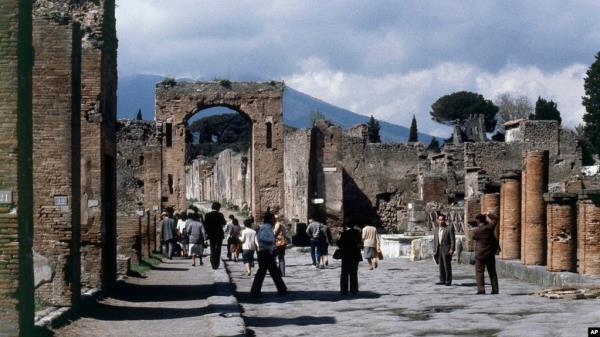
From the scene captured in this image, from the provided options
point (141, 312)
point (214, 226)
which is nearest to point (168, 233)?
point (214, 226)

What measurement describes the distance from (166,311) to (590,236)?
6.87m

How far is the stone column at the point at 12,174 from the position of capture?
33.1 feet

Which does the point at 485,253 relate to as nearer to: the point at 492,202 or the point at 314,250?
the point at 492,202

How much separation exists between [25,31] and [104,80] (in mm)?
6173

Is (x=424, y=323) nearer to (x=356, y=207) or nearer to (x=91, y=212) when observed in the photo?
(x=91, y=212)

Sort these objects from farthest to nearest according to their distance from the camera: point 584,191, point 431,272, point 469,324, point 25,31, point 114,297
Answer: point 431,272, point 584,191, point 114,297, point 469,324, point 25,31

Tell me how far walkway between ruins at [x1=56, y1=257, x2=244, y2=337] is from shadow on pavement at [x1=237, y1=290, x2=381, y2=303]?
336 millimetres

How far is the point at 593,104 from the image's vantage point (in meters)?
64.7

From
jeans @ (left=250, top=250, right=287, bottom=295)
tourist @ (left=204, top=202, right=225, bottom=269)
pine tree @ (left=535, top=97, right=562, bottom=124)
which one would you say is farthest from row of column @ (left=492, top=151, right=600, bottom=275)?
pine tree @ (left=535, top=97, right=562, bottom=124)

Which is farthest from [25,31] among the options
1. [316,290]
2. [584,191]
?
[584,191]

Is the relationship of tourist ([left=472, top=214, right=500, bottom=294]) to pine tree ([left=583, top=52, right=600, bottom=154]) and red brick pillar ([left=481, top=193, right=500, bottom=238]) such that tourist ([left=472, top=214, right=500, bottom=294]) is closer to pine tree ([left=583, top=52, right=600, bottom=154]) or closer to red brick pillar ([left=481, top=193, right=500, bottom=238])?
red brick pillar ([left=481, top=193, right=500, bottom=238])

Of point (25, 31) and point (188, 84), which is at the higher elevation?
point (188, 84)

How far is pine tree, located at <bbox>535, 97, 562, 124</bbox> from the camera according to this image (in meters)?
77.9

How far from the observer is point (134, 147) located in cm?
4294
